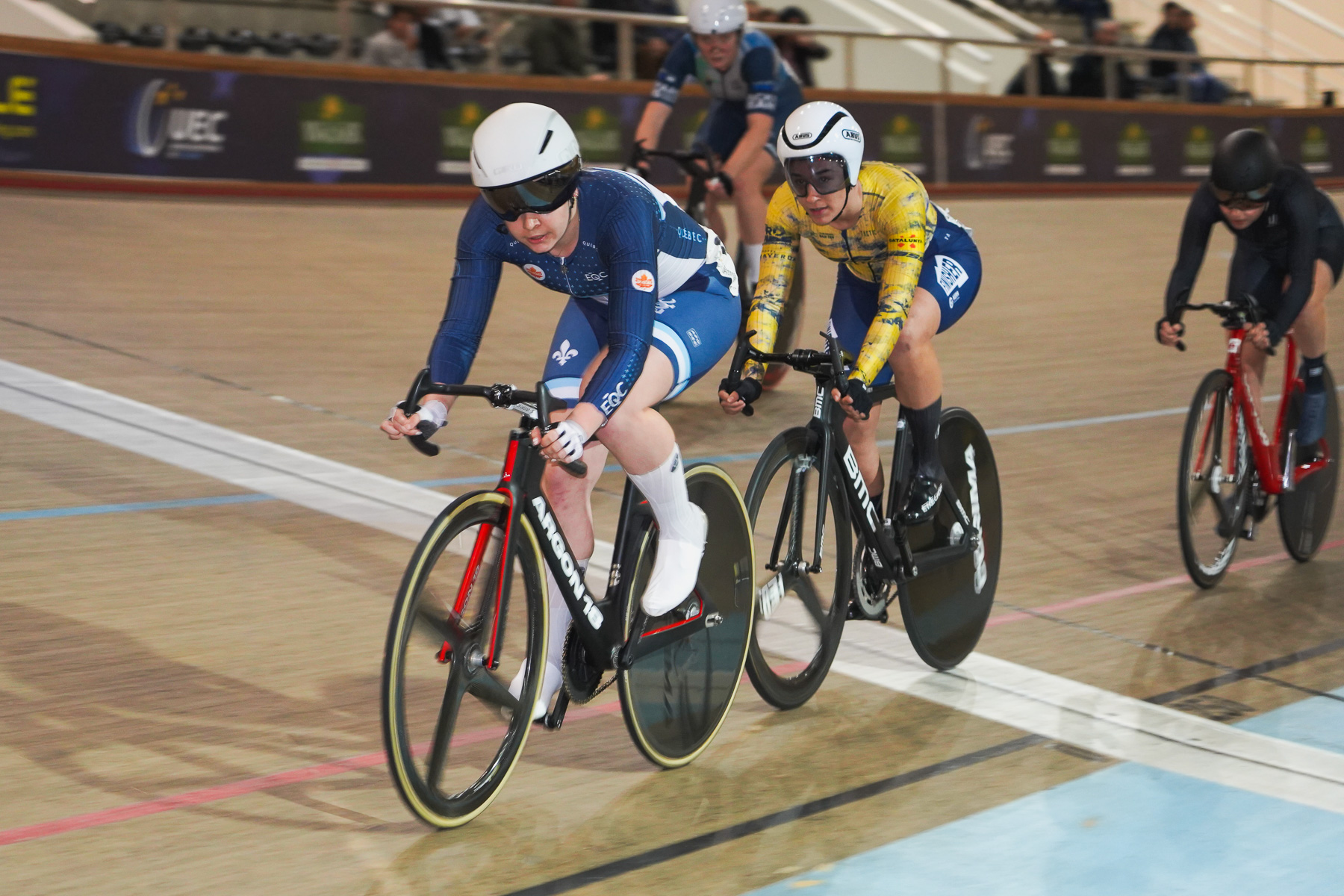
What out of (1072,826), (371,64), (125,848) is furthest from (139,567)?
(371,64)

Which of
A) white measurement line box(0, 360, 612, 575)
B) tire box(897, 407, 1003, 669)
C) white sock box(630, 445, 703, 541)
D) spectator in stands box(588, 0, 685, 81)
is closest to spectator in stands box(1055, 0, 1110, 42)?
spectator in stands box(588, 0, 685, 81)

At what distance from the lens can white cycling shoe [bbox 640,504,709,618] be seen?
3137 mm

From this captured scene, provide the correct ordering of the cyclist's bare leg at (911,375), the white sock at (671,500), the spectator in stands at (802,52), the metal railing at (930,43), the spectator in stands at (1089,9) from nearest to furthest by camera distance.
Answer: the white sock at (671,500)
the cyclist's bare leg at (911,375)
the metal railing at (930,43)
the spectator in stands at (802,52)
the spectator in stands at (1089,9)

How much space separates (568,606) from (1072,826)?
3.82 ft

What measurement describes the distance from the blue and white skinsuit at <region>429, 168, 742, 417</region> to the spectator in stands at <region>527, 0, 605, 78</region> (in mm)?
9450

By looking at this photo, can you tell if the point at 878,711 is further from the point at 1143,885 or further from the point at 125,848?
the point at 125,848

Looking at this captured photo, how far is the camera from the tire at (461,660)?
8.75ft

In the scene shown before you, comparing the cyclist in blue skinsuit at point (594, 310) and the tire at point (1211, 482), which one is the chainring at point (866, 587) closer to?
the cyclist in blue skinsuit at point (594, 310)

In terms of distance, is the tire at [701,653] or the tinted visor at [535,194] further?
the tire at [701,653]

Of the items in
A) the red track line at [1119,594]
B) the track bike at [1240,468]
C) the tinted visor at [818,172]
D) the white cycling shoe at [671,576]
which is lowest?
the red track line at [1119,594]

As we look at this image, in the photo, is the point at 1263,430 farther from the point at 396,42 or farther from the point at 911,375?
the point at 396,42

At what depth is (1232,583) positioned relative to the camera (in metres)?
5.19

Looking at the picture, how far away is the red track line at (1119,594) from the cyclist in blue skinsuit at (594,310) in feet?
5.41

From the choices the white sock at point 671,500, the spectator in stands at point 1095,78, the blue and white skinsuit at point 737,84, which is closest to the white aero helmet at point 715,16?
the blue and white skinsuit at point 737,84
